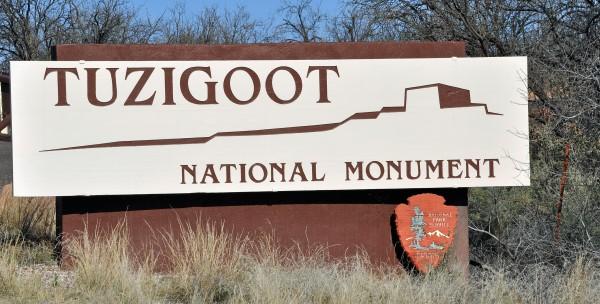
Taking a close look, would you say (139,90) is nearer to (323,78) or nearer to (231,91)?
(231,91)

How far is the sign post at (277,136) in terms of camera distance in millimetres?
8023

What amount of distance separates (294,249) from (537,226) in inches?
111

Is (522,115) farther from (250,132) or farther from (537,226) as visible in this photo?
(250,132)

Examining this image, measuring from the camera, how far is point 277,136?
8180mm

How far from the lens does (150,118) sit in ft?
26.5

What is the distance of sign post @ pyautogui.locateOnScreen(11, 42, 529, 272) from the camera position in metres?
8.02

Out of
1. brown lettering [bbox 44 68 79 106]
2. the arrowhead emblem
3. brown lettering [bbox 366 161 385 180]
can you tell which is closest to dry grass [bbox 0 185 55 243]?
brown lettering [bbox 44 68 79 106]

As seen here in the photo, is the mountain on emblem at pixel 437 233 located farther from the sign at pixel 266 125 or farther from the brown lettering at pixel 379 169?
the brown lettering at pixel 379 169

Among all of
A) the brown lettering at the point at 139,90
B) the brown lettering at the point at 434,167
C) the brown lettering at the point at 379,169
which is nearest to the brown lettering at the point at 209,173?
the brown lettering at the point at 139,90

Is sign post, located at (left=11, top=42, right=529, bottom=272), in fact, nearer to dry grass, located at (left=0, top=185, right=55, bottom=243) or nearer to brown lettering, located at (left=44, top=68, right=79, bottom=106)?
brown lettering, located at (left=44, top=68, right=79, bottom=106)

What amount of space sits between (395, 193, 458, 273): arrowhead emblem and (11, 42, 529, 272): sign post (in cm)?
1

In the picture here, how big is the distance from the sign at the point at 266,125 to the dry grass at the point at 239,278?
25.8 inches

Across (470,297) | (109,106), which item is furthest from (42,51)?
(470,297)

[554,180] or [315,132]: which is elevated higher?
[315,132]
